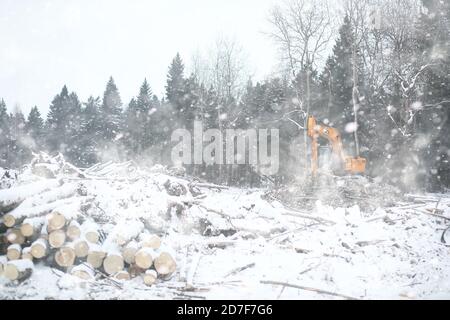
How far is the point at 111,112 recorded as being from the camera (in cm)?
4297

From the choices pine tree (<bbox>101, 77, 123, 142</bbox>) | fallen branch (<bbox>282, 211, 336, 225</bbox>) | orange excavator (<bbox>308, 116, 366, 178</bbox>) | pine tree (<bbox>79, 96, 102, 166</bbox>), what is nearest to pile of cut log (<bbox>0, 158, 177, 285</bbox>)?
fallen branch (<bbox>282, 211, 336, 225</bbox>)

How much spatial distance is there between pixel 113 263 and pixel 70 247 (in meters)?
0.73

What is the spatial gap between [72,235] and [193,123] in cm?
2881

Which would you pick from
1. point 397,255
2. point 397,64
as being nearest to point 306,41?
point 397,64

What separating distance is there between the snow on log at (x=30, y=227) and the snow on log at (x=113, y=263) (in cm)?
126

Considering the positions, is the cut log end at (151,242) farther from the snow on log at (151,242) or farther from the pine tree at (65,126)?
the pine tree at (65,126)

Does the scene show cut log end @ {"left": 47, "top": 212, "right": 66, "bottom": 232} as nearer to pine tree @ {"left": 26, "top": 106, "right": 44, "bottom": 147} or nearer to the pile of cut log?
the pile of cut log

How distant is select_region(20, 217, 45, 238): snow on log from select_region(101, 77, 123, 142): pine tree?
36761mm

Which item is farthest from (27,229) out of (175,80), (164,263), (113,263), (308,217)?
(175,80)

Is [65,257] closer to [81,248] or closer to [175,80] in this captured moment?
[81,248]

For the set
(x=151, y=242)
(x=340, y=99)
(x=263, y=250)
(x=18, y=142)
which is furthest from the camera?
(x=18, y=142)
